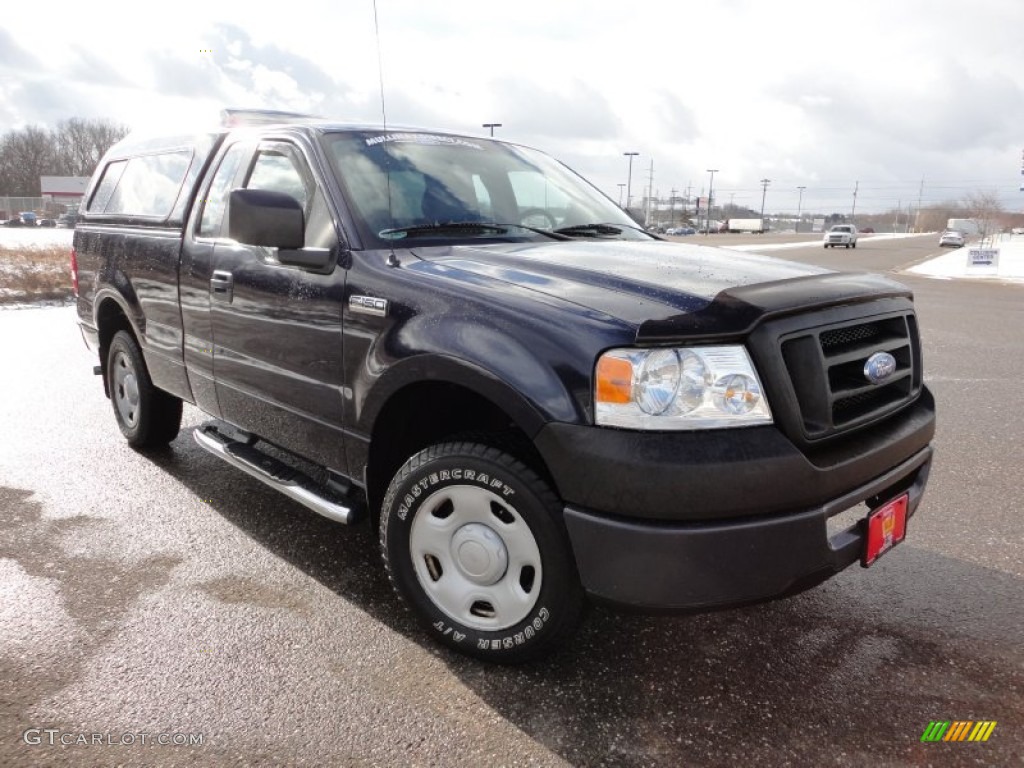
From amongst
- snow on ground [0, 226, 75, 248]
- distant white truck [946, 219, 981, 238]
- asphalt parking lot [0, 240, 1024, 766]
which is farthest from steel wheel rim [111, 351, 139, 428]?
distant white truck [946, 219, 981, 238]

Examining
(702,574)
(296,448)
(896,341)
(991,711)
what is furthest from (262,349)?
(991,711)

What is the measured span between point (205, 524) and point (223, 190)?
168 cm

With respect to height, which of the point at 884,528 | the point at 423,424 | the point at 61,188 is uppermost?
the point at 61,188

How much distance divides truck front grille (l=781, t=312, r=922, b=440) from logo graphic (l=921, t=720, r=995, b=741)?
948mm

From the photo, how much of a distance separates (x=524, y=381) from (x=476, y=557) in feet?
2.18

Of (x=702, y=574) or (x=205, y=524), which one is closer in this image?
(x=702, y=574)

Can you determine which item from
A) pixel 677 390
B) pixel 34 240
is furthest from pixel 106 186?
pixel 34 240

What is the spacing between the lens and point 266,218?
2.84 meters

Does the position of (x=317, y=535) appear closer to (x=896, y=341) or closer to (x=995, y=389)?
(x=896, y=341)

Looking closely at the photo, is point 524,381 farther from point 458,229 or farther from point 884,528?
point 884,528

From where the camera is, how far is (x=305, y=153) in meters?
3.24

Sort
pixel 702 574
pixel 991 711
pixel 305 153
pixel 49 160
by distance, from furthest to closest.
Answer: pixel 49 160 → pixel 305 153 → pixel 991 711 → pixel 702 574

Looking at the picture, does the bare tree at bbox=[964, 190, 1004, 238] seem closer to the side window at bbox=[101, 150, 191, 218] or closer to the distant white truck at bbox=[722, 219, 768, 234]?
the distant white truck at bbox=[722, 219, 768, 234]

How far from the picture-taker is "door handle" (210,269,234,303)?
3.49 meters
